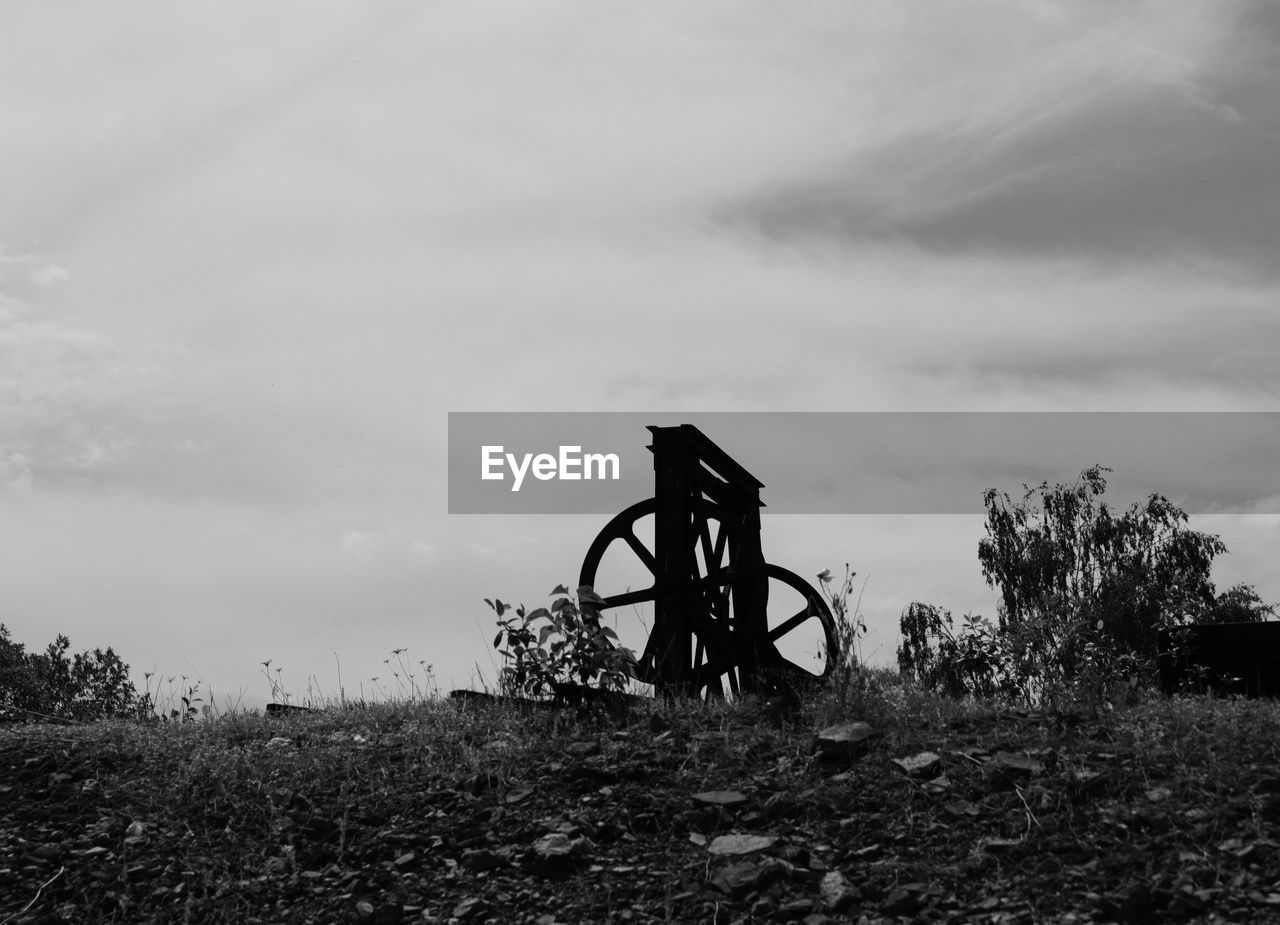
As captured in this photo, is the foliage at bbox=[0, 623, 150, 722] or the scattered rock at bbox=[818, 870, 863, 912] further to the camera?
the foliage at bbox=[0, 623, 150, 722]

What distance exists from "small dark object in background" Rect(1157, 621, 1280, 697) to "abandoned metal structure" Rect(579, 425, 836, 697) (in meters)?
2.67

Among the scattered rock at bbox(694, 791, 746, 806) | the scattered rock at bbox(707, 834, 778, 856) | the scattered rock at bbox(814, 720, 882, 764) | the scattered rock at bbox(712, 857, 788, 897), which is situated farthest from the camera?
the scattered rock at bbox(814, 720, 882, 764)

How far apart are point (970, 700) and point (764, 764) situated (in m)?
1.81

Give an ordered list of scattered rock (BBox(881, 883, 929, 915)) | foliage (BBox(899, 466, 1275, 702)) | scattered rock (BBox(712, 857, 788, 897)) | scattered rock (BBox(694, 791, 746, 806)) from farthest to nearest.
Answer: foliage (BBox(899, 466, 1275, 702)), scattered rock (BBox(694, 791, 746, 806)), scattered rock (BBox(712, 857, 788, 897)), scattered rock (BBox(881, 883, 929, 915))

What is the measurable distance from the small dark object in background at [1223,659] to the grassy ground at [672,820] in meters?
1.68

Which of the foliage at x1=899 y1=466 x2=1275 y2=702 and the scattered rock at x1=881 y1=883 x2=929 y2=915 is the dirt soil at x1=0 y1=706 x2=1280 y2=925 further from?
the foliage at x1=899 y1=466 x2=1275 y2=702

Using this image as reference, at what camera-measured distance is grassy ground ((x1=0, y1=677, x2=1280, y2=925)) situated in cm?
529

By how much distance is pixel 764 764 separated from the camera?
22.0 feet

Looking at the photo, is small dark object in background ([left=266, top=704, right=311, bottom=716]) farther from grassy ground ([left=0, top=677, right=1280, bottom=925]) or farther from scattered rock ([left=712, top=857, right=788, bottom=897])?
scattered rock ([left=712, top=857, right=788, bottom=897])

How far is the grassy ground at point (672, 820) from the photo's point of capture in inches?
208

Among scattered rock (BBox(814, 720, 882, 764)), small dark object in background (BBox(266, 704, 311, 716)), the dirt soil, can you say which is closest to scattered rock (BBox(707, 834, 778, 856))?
the dirt soil

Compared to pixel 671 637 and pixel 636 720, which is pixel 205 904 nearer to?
pixel 636 720

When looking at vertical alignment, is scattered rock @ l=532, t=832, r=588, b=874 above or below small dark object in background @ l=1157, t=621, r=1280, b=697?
below

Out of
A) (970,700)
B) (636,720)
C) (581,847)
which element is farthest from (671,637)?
(581,847)
